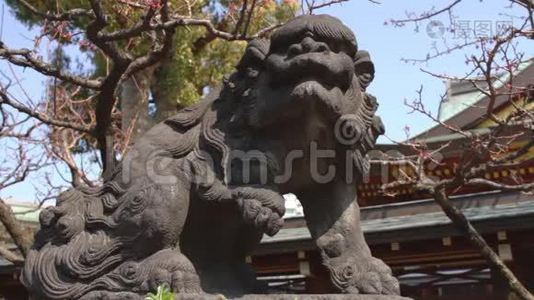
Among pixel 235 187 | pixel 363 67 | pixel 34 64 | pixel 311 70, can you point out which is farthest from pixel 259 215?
pixel 34 64

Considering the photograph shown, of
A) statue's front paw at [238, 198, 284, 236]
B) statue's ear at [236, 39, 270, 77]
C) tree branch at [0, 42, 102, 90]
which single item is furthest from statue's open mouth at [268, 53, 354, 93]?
tree branch at [0, 42, 102, 90]

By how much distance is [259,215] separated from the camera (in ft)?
7.75

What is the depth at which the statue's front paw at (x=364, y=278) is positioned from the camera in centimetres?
234

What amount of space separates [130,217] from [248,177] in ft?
1.63

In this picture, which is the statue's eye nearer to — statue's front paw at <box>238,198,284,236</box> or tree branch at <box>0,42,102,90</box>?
statue's front paw at <box>238,198,284,236</box>

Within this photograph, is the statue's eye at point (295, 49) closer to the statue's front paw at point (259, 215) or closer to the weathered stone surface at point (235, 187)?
the weathered stone surface at point (235, 187)

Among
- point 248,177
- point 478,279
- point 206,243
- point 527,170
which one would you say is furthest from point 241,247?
point 527,170

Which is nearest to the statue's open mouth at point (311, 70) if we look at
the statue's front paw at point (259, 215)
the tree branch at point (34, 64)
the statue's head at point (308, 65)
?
the statue's head at point (308, 65)

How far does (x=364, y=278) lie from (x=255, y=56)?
0.98 meters

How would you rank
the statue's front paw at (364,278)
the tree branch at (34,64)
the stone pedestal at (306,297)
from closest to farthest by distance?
the stone pedestal at (306,297) < the statue's front paw at (364,278) < the tree branch at (34,64)

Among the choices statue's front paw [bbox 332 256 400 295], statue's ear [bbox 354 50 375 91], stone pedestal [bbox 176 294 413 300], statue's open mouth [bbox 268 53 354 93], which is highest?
statue's ear [bbox 354 50 375 91]

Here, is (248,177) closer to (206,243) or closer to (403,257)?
(206,243)

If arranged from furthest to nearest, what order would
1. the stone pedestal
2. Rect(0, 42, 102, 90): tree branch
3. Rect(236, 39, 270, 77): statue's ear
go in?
Rect(0, 42, 102, 90): tree branch < Rect(236, 39, 270, 77): statue's ear < the stone pedestal

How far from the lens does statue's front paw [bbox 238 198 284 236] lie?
236cm
